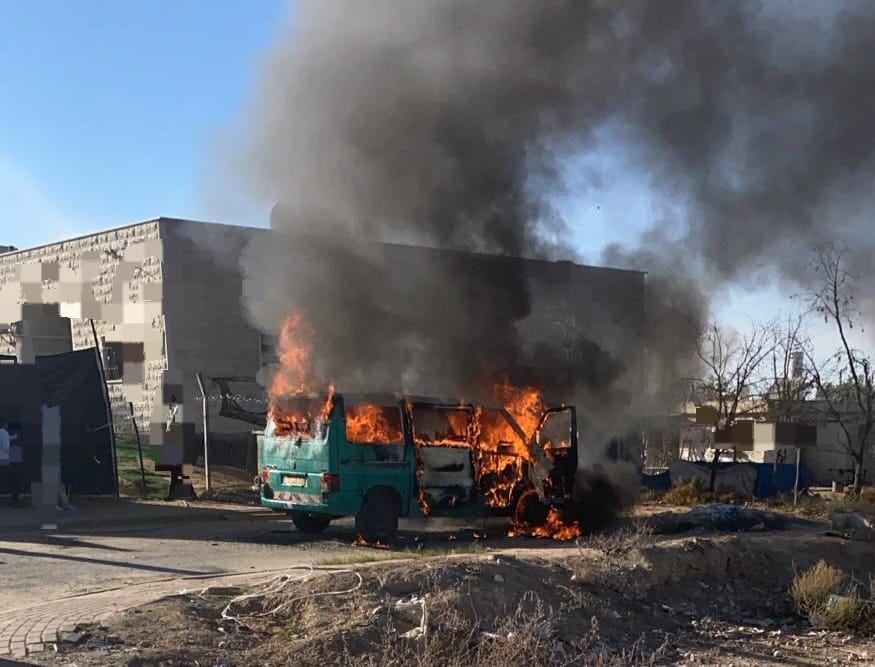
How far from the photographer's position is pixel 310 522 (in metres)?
13.0

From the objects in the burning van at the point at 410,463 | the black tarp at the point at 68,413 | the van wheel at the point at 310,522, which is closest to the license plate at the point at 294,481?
the burning van at the point at 410,463

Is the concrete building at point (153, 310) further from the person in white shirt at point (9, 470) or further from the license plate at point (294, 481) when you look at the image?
the license plate at point (294, 481)

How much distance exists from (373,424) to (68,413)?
21.3ft

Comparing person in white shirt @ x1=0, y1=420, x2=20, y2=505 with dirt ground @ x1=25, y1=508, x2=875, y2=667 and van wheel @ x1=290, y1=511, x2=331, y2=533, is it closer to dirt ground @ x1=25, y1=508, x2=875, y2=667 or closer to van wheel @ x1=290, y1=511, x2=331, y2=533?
van wheel @ x1=290, y1=511, x2=331, y2=533

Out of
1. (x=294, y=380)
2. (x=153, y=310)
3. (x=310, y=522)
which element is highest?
(x=153, y=310)

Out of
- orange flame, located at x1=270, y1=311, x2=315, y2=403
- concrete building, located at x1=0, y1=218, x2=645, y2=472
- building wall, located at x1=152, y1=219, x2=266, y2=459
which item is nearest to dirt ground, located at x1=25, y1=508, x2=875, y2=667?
orange flame, located at x1=270, y1=311, x2=315, y2=403

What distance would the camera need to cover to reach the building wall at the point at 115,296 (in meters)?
21.7

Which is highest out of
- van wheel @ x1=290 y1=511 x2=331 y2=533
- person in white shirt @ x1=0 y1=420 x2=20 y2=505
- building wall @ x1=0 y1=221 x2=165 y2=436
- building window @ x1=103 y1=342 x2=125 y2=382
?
building wall @ x1=0 y1=221 x2=165 y2=436

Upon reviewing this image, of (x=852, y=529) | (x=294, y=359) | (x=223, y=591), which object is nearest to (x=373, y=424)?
(x=294, y=359)

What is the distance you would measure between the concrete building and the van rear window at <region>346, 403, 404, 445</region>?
842 centimetres

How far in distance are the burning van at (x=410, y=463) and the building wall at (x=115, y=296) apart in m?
10.1

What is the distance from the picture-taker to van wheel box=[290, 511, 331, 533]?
13000 mm

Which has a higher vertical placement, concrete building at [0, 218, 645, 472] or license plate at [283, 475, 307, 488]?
concrete building at [0, 218, 645, 472]

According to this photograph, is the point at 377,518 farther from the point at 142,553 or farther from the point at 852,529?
the point at 852,529
